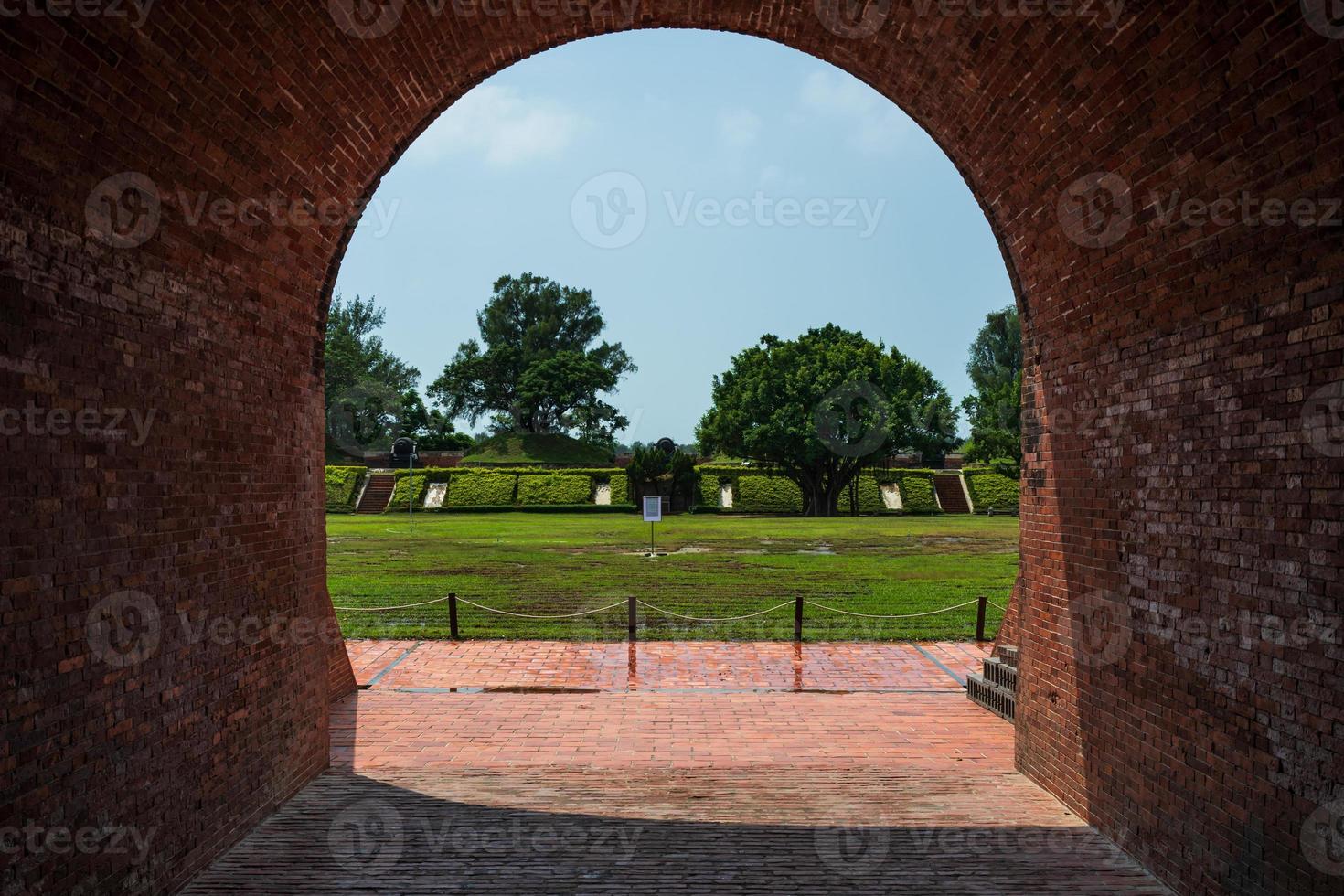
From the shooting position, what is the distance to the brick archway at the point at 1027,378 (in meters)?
3.49

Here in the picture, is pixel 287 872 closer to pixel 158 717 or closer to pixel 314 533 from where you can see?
pixel 158 717

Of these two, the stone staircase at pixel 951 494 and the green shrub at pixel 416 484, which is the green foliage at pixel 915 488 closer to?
the stone staircase at pixel 951 494

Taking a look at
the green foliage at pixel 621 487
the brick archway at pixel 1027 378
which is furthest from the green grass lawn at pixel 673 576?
the green foliage at pixel 621 487

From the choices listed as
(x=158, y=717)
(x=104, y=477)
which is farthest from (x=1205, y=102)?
(x=158, y=717)

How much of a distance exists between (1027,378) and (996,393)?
133 feet

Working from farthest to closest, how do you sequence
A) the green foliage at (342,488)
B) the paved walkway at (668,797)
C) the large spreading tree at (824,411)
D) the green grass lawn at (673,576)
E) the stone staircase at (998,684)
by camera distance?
1. the green foliage at (342,488)
2. the large spreading tree at (824,411)
3. the green grass lawn at (673,576)
4. the stone staircase at (998,684)
5. the paved walkway at (668,797)

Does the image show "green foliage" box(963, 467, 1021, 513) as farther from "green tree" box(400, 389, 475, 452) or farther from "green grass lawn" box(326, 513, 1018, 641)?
"green tree" box(400, 389, 475, 452)

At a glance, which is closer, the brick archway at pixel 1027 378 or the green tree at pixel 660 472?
the brick archway at pixel 1027 378

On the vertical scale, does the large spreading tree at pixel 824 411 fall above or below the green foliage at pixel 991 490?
above

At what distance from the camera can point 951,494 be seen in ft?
138

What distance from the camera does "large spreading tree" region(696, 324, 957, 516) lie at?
3750cm

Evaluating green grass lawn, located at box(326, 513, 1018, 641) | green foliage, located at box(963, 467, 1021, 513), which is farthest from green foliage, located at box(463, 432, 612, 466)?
green grass lawn, located at box(326, 513, 1018, 641)

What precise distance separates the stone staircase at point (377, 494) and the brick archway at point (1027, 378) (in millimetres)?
35583

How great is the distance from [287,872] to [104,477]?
2209 millimetres
